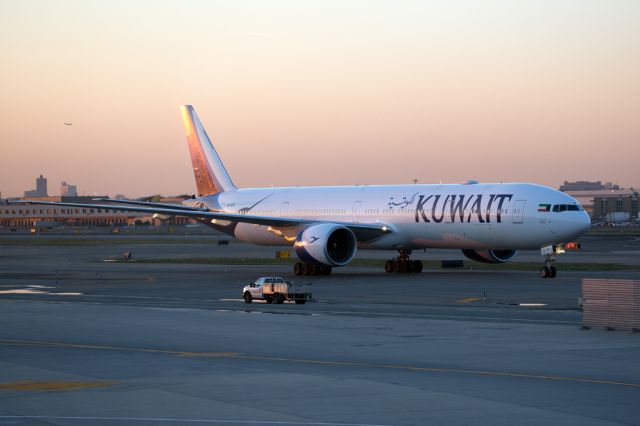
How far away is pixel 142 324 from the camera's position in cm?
3031

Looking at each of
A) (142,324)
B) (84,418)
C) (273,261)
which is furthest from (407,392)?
(273,261)

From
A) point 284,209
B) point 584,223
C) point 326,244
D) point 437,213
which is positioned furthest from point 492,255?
point 284,209

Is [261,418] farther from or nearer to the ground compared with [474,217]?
nearer to the ground

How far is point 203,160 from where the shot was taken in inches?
2835

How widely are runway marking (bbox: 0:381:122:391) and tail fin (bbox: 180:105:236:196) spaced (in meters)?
51.8

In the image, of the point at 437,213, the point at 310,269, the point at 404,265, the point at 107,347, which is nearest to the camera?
the point at 107,347

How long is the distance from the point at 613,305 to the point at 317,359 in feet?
29.9

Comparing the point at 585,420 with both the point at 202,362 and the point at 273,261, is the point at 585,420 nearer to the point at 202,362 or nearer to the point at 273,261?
the point at 202,362

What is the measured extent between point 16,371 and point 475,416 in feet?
31.2

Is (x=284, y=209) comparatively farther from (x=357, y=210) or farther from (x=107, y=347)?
(x=107, y=347)

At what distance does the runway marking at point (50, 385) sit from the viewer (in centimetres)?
1850

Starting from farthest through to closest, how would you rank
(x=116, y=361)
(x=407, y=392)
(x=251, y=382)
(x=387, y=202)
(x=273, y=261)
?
1. (x=273, y=261)
2. (x=387, y=202)
3. (x=116, y=361)
4. (x=251, y=382)
5. (x=407, y=392)

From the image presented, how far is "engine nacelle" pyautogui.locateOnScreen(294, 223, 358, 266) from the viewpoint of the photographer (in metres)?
54.8

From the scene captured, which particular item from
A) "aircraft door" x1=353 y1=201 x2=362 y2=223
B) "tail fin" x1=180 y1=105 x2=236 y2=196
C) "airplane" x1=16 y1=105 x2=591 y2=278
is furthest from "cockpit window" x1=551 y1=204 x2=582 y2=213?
"tail fin" x1=180 y1=105 x2=236 y2=196
